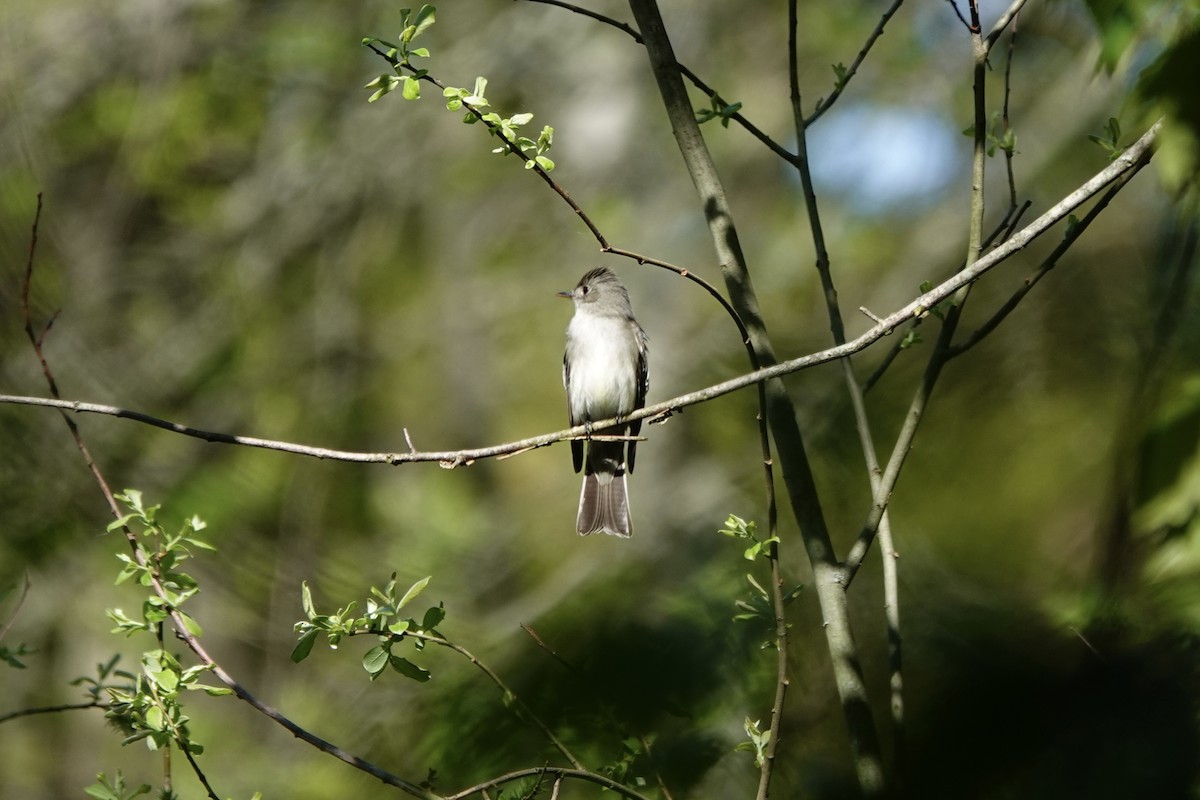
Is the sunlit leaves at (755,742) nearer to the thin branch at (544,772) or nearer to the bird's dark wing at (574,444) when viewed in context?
the thin branch at (544,772)

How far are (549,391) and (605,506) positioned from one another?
666cm

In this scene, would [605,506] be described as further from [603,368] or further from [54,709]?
→ [54,709]

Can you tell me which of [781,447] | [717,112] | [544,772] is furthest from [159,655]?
[717,112]

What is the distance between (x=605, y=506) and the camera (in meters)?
5.70

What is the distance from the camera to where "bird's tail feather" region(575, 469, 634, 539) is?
5.58 metres

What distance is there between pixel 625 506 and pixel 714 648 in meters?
4.24

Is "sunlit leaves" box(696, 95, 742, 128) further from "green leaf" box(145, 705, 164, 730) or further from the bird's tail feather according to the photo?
the bird's tail feather

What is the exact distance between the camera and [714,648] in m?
1.45

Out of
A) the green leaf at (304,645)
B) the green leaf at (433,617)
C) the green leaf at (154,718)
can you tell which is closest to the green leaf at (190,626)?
the green leaf at (154,718)

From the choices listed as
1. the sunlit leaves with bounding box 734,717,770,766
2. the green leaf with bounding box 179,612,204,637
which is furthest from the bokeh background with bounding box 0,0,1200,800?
the green leaf with bounding box 179,612,204,637

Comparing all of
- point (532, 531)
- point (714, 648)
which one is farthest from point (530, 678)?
point (532, 531)

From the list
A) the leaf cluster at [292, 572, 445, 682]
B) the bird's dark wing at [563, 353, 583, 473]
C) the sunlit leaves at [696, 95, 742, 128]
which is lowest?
the leaf cluster at [292, 572, 445, 682]

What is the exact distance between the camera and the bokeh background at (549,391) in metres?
0.98

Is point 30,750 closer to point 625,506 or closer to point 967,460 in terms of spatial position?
point 625,506
